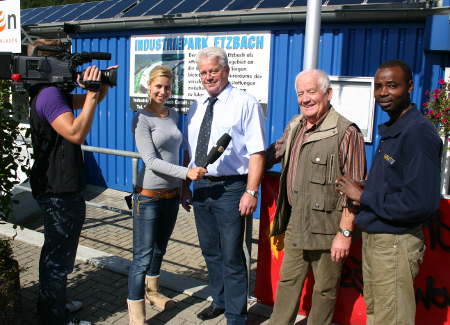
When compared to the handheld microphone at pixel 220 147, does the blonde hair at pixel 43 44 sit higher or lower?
higher

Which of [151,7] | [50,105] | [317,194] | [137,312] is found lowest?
[137,312]

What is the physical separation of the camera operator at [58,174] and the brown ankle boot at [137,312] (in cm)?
50

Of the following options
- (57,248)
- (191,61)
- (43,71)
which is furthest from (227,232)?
(191,61)

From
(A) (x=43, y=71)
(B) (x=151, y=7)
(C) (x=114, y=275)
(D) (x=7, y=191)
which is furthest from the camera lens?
(B) (x=151, y=7)

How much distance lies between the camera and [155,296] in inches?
138

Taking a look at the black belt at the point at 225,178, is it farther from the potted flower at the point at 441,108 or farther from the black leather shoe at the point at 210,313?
the potted flower at the point at 441,108

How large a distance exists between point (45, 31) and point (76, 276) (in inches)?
272

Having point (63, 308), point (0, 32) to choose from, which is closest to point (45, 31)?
point (0, 32)

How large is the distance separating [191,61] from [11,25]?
3396 mm

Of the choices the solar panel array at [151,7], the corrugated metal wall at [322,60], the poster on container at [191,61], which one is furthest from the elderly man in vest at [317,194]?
the poster on container at [191,61]

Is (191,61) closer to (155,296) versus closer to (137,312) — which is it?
(155,296)

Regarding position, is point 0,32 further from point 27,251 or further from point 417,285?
point 417,285

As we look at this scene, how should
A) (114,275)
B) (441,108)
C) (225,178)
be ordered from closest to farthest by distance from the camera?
(225,178) < (114,275) < (441,108)

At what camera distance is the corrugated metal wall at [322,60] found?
5.74 meters
